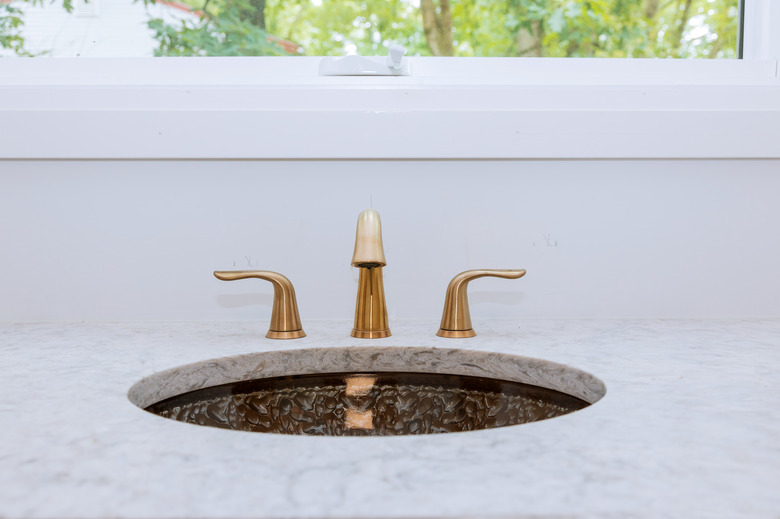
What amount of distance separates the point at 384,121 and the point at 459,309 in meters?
0.31

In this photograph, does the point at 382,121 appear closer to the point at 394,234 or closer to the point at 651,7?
the point at 394,234

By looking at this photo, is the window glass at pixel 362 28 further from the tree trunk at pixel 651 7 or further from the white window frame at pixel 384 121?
the white window frame at pixel 384 121

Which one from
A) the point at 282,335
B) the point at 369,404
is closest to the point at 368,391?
the point at 369,404

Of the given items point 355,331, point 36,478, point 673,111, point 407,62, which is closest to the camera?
point 36,478

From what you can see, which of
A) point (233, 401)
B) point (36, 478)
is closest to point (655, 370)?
point (233, 401)

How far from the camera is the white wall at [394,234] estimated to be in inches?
39.5

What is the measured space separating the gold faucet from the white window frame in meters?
0.18

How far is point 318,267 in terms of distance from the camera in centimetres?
102

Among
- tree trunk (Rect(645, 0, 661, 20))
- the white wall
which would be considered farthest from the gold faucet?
tree trunk (Rect(645, 0, 661, 20))

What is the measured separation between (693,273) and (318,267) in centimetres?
60

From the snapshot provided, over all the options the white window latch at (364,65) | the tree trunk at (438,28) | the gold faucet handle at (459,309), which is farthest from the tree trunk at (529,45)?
the gold faucet handle at (459,309)

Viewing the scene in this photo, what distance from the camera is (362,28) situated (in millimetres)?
1161

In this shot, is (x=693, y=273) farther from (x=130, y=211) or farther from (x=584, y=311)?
(x=130, y=211)

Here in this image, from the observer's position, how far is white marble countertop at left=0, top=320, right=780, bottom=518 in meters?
0.37
